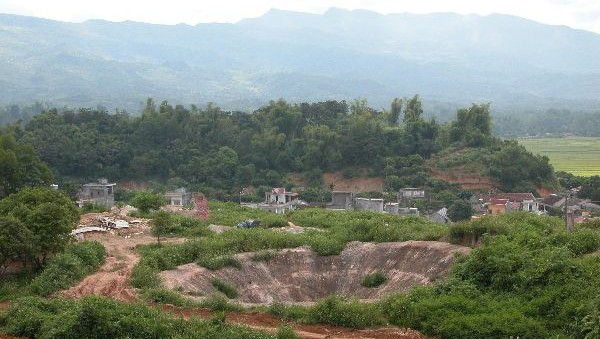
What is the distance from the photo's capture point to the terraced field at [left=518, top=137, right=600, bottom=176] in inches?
1963

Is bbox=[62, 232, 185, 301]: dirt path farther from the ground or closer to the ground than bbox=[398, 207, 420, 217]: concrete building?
farther from the ground

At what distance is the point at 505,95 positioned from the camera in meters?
Result: 195

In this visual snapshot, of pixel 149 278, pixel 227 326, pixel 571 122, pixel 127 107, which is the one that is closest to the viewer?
pixel 227 326

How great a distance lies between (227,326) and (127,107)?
106391 millimetres

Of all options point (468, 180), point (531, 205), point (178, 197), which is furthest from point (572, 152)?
point (178, 197)

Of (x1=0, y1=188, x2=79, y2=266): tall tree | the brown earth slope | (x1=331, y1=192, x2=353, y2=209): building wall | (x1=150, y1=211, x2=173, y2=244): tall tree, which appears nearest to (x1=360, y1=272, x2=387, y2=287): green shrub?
the brown earth slope

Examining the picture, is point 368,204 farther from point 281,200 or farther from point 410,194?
point 281,200

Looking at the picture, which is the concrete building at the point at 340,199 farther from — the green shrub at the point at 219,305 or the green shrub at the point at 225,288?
the green shrub at the point at 219,305

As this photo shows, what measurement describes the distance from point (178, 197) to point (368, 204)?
10324 millimetres

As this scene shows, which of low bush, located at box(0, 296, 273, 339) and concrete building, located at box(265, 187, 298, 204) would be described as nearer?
low bush, located at box(0, 296, 273, 339)

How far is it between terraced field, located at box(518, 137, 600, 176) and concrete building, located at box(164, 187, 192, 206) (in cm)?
2644

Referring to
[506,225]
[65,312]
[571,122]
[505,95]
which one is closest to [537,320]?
[506,225]

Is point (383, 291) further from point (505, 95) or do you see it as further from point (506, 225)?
point (505, 95)

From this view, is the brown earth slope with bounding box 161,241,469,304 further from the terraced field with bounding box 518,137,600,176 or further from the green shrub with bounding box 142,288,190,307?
the terraced field with bounding box 518,137,600,176
